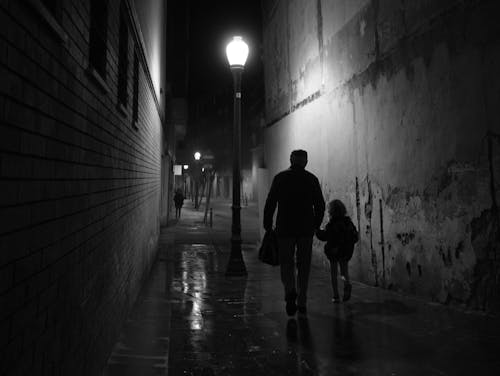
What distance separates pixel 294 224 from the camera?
5.27 meters

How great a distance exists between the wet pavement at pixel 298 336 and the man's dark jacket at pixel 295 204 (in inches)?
45.8

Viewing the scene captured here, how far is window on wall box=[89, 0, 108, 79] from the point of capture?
3.55 m

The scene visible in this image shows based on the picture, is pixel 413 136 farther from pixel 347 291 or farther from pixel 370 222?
pixel 347 291

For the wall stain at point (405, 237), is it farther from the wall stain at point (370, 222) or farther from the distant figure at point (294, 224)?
the distant figure at point (294, 224)

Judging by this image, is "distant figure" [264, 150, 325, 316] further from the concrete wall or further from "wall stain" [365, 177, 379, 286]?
"wall stain" [365, 177, 379, 286]

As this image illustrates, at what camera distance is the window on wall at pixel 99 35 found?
3551 mm

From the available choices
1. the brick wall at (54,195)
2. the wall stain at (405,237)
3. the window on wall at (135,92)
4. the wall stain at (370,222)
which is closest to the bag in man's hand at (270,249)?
the brick wall at (54,195)

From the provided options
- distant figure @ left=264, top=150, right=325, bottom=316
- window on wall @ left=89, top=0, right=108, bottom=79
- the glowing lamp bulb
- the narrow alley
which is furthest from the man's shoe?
the glowing lamp bulb

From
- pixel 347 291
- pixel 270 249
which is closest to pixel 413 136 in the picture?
pixel 347 291

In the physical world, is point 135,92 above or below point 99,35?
above

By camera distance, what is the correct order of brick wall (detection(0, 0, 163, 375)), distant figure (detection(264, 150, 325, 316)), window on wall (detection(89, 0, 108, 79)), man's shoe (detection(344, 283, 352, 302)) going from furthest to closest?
man's shoe (detection(344, 283, 352, 302)), distant figure (detection(264, 150, 325, 316)), window on wall (detection(89, 0, 108, 79)), brick wall (detection(0, 0, 163, 375))

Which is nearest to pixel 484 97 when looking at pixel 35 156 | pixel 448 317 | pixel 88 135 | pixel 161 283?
pixel 448 317

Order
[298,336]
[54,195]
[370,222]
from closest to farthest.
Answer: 1. [54,195]
2. [298,336]
3. [370,222]

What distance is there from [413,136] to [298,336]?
11.3 ft
